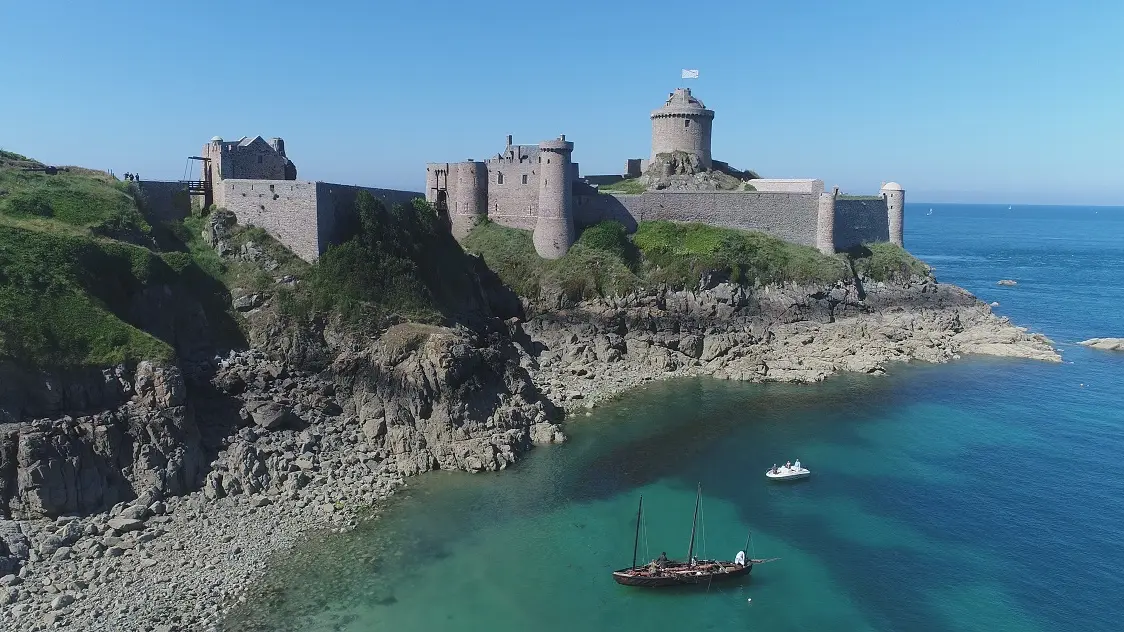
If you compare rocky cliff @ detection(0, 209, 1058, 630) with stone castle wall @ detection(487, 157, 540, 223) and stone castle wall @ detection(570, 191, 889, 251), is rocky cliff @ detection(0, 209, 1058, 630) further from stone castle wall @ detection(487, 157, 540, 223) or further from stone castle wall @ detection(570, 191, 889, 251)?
stone castle wall @ detection(570, 191, 889, 251)

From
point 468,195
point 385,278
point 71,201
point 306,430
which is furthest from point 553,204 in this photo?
point 71,201

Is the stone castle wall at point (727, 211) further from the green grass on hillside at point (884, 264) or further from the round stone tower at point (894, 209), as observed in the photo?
the round stone tower at point (894, 209)

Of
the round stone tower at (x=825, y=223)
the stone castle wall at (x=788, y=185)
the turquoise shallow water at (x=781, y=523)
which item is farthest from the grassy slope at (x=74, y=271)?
the stone castle wall at (x=788, y=185)

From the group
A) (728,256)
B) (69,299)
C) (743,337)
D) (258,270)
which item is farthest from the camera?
(728,256)

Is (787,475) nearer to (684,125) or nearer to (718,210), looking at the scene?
(718,210)

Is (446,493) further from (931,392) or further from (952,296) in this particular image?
(952,296)

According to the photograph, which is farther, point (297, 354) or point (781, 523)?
point (297, 354)

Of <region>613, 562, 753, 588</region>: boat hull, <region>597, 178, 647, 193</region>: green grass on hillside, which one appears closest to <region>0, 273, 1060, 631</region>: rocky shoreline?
<region>613, 562, 753, 588</region>: boat hull
